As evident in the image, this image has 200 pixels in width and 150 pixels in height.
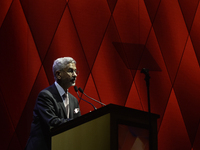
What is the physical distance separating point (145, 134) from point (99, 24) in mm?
1940

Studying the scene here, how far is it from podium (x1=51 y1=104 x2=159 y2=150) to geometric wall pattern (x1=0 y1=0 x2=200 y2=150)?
112cm

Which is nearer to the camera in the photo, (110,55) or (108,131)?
(108,131)

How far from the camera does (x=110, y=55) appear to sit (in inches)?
164

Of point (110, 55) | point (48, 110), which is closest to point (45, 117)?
point (48, 110)

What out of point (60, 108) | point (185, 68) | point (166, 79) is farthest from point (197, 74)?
point (60, 108)

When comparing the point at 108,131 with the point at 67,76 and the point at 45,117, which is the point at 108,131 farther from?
the point at 67,76

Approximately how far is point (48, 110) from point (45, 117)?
8 cm

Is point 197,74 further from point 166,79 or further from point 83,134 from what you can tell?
point 83,134

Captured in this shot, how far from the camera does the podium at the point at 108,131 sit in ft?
7.57

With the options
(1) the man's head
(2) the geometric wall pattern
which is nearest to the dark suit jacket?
(1) the man's head

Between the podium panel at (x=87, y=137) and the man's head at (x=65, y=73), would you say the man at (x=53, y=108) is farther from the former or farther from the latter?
the podium panel at (x=87, y=137)

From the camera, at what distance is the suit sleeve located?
2.74 meters

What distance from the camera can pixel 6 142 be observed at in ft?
11.2

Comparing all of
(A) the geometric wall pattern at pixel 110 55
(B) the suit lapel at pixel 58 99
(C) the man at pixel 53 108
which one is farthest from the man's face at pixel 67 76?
(A) the geometric wall pattern at pixel 110 55
